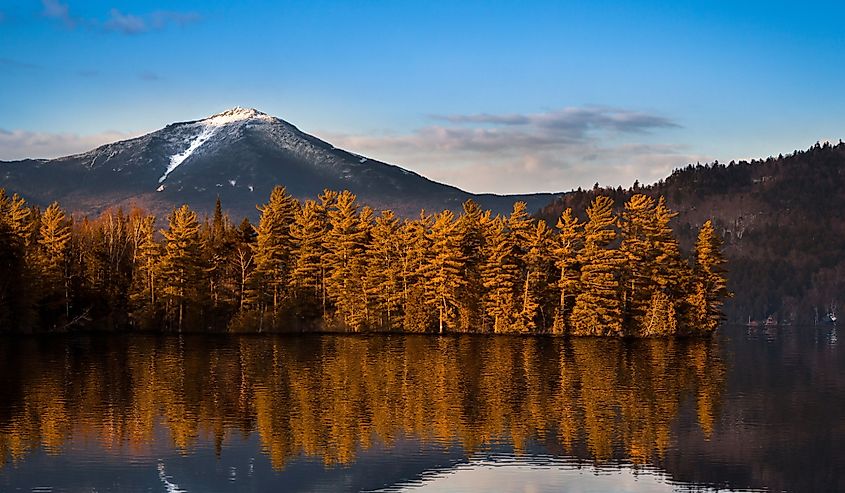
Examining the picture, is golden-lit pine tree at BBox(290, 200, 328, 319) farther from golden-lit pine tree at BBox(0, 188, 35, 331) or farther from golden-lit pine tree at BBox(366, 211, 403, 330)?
golden-lit pine tree at BBox(0, 188, 35, 331)

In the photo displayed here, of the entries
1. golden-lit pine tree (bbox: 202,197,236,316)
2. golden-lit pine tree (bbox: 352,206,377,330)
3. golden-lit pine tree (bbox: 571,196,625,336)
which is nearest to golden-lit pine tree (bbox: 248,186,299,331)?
golden-lit pine tree (bbox: 202,197,236,316)

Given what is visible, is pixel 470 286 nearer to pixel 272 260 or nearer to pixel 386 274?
pixel 386 274

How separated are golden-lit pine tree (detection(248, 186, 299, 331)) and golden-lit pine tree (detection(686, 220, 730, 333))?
46.8 m

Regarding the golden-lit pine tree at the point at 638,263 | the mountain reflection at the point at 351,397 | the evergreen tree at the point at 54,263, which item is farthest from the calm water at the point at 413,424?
the golden-lit pine tree at the point at 638,263

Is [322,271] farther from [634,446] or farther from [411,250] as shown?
[634,446]

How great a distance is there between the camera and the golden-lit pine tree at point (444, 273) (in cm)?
11375

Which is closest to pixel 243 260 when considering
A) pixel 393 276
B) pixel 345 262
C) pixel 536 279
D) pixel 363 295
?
pixel 345 262

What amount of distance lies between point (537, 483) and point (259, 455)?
10.9 meters

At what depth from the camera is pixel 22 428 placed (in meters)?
43.1

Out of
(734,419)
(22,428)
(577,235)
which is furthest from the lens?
(577,235)

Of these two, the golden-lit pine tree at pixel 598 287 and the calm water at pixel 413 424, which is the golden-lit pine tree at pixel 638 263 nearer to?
the golden-lit pine tree at pixel 598 287

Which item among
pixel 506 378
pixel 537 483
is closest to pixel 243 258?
pixel 506 378

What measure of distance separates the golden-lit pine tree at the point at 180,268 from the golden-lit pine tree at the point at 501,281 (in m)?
32.5

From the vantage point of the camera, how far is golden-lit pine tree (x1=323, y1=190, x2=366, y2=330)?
387ft
